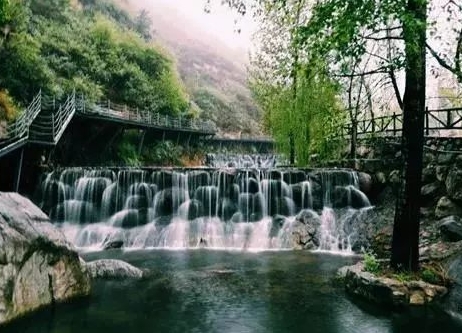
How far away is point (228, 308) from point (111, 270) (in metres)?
3.71

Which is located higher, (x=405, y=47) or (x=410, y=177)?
(x=405, y=47)

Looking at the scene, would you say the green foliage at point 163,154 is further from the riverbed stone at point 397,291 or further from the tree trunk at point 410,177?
the tree trunk at point 410,177

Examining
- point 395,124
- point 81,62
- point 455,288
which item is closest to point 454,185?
point 455,288

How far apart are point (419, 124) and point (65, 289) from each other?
25.1 feet

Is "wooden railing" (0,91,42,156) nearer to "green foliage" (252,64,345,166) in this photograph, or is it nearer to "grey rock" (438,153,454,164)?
"green foliage" (252,64,345,166)

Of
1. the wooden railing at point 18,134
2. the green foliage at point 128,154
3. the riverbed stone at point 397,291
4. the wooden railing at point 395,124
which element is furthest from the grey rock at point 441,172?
the green foliage at point 128,154

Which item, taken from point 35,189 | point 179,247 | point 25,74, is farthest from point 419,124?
point 25,74

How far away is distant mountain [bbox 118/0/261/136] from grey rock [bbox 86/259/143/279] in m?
28.1

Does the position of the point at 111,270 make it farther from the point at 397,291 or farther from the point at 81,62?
the point at 81,62

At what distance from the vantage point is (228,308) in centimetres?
896

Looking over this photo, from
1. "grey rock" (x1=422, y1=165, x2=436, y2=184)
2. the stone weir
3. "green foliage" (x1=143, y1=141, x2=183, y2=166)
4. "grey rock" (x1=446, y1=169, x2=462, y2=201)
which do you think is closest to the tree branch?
"grey rock" (x1=446, y1=169, x2=462, y2=201)

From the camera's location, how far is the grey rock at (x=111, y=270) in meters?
11.1

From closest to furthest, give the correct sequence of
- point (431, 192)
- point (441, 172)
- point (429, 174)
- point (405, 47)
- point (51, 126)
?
point (405, 47) → point (441, 172) → point (431, 192) → point (429, 174) → point (51, 126)

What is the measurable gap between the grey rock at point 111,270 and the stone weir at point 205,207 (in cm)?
569
